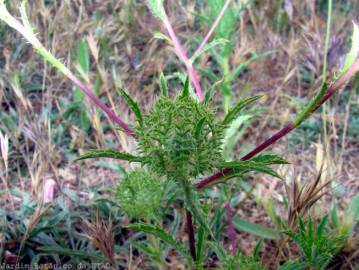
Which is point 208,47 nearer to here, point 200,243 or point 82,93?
point 200,243

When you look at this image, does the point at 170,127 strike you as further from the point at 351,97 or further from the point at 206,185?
the point at 351,97

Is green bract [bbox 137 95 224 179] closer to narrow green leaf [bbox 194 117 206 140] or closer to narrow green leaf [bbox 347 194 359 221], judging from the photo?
narrow green leaf [bbox 194 117 206 140]

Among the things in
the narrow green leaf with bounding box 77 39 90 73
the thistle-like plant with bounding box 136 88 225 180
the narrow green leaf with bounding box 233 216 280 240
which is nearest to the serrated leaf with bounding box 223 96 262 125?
the thistle-like plant with bounding box 136 88 225 180

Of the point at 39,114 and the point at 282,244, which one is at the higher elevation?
the point at 39,114

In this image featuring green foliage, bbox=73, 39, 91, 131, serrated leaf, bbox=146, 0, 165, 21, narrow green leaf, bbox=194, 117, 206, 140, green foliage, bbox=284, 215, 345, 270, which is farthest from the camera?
green foliage, bbox=73, 39, 91, 131

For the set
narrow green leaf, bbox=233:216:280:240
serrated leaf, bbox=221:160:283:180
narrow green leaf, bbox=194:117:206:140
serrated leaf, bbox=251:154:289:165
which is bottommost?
narrow green leaf, bbox=233:216:280:240

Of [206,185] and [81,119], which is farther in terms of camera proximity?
[81,119]

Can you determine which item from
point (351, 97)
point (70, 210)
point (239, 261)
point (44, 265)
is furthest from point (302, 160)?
point (44, 265)

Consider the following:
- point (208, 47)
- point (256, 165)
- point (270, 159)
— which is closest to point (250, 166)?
point (256, 165)
